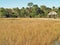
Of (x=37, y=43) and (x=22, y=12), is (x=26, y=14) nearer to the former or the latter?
(x=22, y=12)

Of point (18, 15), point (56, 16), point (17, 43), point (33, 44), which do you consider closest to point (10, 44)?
point (17, 43)

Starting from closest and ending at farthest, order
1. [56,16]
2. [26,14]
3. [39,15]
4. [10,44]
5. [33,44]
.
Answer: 1. [10,44]
2. [33,44]
3. [56,16]
4. [39,15]
5. [26,14]

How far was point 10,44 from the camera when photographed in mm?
5031

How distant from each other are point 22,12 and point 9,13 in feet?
16.3

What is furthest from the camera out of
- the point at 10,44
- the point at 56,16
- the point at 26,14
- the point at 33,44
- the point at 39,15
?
the point at 26,14

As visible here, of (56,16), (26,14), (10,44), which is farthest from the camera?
(26,14)

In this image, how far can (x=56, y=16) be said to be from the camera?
4594 cm

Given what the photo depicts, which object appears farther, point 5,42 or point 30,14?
point 30,14

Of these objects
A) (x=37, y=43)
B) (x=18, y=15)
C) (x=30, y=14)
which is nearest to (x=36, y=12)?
(x=30, y=14)

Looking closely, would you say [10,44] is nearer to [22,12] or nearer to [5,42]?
[5,42]

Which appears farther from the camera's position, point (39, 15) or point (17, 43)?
point (39, 15)

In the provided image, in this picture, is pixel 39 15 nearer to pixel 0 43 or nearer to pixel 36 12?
pixel 36 12

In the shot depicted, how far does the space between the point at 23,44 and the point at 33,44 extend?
1.05ft

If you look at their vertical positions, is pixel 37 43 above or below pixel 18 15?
above
